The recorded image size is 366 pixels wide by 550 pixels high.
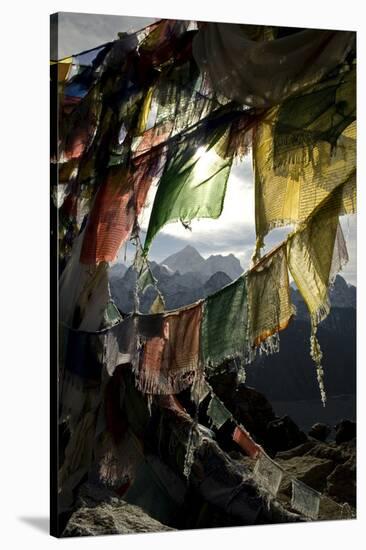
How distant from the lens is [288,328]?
6137mm

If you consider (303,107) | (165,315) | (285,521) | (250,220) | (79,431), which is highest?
(303,107)

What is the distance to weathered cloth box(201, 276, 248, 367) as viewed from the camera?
599 cm

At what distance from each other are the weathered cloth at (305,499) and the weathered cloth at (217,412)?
0.44 m

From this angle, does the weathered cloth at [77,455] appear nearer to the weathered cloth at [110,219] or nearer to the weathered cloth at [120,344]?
the weathered cloth at [120,344]

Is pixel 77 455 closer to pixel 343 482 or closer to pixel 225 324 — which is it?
pixel 225 324

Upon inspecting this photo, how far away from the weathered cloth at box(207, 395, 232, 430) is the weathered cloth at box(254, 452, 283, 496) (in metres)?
0.24

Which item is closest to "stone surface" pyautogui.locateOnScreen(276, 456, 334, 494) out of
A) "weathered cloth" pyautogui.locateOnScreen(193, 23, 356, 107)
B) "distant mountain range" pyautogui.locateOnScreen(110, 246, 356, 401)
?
"distant mountain range" pyautogui.locateOnScreen(110, 246, 356, 401)

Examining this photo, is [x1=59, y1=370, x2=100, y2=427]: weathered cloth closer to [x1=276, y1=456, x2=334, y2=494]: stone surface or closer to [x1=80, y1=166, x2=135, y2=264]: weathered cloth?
[x1=80, y1=166, x2=135, y2=264]: weathered cloth

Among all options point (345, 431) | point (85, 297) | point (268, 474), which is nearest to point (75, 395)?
point (85, 297)

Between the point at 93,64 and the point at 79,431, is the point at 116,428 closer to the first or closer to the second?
the point at 79,431

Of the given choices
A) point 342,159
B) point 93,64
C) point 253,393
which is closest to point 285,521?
point 253,393

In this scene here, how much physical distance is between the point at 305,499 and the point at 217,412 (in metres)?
0.59

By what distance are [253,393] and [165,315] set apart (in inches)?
21.0

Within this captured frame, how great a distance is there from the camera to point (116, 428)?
19.1ft
